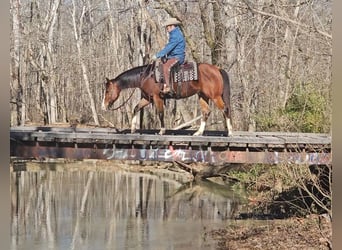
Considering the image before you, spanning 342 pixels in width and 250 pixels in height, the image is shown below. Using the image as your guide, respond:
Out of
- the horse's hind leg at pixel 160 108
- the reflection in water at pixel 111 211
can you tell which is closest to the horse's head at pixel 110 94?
the horse's hind leg at pixel 160 108

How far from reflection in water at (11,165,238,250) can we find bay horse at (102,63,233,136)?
2.09 ft

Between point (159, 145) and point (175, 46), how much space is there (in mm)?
845

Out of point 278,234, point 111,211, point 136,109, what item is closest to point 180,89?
point 136,109

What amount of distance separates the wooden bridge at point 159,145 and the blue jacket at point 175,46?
0.65 metres

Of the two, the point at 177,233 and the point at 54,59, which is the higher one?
the point at 54,59

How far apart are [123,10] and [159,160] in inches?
51.8

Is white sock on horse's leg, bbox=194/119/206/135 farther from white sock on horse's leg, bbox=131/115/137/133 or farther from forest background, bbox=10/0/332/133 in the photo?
white sock on horse's leg, bbox=131/115/137/133

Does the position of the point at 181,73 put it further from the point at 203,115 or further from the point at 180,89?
the point at 203,115

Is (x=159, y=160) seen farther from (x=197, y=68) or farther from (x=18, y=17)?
(x=18, y=17)

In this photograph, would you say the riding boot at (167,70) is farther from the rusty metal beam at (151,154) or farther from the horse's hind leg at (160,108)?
the rusty metal beam at (151,154)

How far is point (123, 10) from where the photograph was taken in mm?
5035

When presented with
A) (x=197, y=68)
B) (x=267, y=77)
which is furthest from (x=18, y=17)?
(x=267, y=77)

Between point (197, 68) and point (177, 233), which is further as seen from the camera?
point (177, 233)

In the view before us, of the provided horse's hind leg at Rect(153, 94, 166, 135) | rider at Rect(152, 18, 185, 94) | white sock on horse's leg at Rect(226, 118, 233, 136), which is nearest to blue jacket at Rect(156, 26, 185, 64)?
rider at Rect(152, 18, 185, 94)
